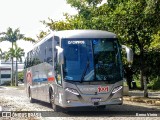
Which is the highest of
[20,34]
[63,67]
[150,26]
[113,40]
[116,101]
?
[20,34]

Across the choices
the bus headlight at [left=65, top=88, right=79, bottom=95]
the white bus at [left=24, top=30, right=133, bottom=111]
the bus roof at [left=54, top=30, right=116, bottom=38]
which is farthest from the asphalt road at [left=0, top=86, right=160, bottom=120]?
the bus roof at [left=54, top=30, right=116, bottom=38]

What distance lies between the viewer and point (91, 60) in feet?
47.1

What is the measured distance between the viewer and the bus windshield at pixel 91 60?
14.2m

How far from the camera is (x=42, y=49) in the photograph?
1856 cm

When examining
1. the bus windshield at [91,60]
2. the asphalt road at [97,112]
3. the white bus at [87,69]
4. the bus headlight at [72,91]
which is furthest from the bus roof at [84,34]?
the asphalt road at [97,112]

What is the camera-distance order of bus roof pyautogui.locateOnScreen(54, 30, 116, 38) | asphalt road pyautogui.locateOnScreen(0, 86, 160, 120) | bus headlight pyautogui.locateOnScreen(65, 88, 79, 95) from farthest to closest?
bus roof pyautogui.locateOnScreen(54, 30, 116, 38) < bus headlight pyautogui.locateOnScreen(65, 88, 79, 95) < asphalt road pyautogui.locateOnScreen(0, 86, 160, 120)

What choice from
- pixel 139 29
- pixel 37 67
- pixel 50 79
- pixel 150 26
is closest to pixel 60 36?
pixel 50 79

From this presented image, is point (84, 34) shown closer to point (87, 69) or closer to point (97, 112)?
point (87, 69)

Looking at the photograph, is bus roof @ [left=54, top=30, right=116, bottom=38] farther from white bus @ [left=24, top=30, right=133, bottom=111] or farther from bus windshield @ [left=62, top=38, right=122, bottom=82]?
bus windshield @ [left=62, top=38, right=122, bottom=82]

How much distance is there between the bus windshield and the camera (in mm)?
14195

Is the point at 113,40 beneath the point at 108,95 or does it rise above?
above

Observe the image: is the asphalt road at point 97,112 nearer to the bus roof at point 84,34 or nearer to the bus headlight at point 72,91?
the bus headlight at point 72,91

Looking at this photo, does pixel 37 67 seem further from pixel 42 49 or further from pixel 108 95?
pixel 108 95

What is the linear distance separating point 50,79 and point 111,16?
20.5ft
